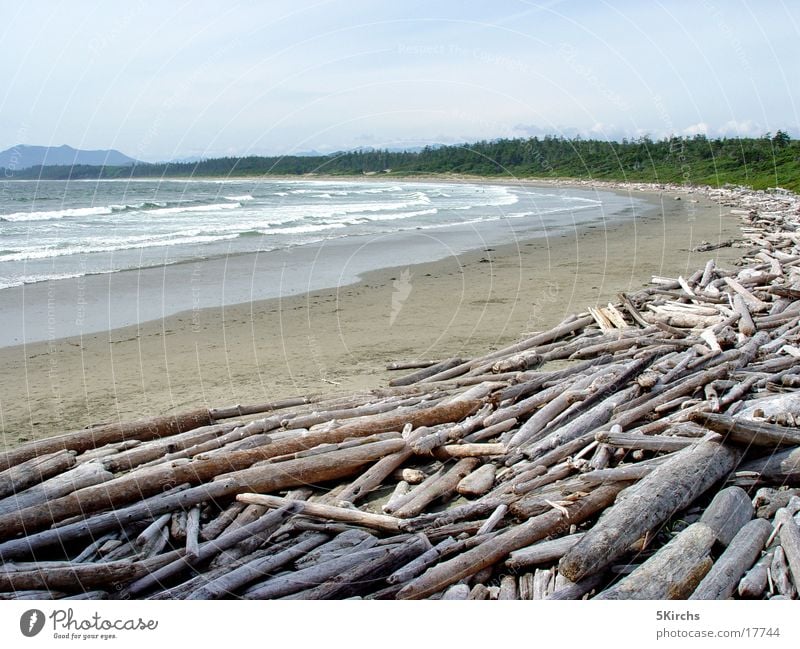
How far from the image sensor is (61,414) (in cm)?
928

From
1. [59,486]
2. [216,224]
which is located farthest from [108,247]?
[59,486]

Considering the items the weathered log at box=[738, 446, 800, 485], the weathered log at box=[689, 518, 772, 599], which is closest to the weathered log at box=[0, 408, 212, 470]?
the weathered log at box=[689, 518, 772, 599]

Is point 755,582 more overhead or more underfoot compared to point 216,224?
more underfoot

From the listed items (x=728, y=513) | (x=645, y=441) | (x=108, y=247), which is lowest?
(x=728, y=513)

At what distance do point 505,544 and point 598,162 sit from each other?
9118 cm

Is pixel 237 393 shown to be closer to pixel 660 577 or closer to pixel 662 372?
pixel 662 372

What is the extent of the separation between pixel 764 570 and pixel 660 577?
0.79m

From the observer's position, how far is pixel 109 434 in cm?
747

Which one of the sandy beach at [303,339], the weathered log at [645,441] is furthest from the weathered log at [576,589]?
the sandy beach at [303,339]

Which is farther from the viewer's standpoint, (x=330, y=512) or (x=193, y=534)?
(x=330, y=512)

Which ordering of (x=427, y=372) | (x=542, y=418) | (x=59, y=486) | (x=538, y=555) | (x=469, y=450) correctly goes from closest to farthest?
(x=538, y=555) < (x=59, y=486) < (x=469, y=450) < (x=542, y=418) < (x=427, y=372)

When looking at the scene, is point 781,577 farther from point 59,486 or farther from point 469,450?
point 59,486

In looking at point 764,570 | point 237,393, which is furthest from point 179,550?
point 237,393

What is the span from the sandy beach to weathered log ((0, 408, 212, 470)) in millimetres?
1490
